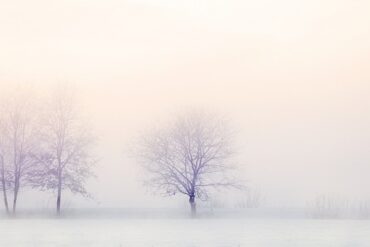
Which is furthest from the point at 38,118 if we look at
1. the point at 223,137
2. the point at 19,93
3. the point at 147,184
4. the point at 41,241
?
the point at 41,241

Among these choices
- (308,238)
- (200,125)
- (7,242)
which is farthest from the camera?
(200,125)

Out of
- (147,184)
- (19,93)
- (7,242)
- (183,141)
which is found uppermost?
(19,93)

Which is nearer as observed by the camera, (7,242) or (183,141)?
(7,242)

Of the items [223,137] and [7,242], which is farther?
[223,137]

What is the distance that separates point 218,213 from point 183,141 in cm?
872

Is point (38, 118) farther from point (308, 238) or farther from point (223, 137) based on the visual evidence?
point (308, 238)

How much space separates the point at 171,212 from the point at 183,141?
7.84m

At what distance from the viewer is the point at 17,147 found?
72062 mm

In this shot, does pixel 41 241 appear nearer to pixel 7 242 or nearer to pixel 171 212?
pixel 7 242

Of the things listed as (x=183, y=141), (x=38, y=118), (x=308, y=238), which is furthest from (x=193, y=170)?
(x=308, y=238)

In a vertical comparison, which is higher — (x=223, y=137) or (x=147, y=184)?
(x=223, y=137)

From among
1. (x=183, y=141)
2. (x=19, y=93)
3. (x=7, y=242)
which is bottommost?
(x=7, y=242)

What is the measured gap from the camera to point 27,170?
71.6 m

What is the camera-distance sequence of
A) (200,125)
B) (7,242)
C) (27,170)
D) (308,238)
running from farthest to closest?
(200,125), (27,170), (308,238), (7,242)
